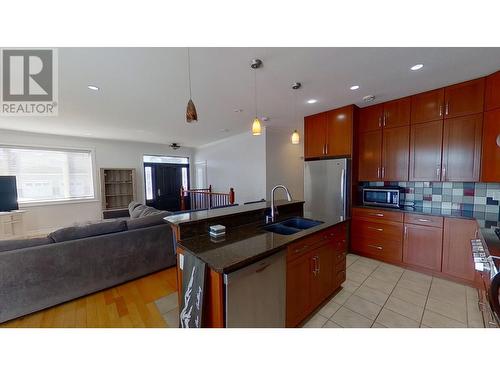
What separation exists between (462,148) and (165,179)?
7.55 metres

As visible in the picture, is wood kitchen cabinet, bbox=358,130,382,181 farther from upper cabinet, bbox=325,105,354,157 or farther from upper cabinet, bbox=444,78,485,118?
upper cabinet, bbox=444,78,485,118

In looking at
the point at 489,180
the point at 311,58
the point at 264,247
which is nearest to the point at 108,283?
the point at 264,247

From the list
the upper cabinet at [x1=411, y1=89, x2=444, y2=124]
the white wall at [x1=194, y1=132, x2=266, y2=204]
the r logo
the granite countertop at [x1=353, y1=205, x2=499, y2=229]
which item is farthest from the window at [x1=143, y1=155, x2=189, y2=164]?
Answer: the upper cabinet at [x1=411, y1=89, x2=444, y2=124]

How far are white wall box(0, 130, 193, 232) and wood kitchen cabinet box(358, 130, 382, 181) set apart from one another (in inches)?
250

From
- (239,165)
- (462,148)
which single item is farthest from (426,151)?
(239,165)

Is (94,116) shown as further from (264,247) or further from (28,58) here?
(264,247)

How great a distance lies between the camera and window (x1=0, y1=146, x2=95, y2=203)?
15.1 ft

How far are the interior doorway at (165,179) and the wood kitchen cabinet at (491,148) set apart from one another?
25.1ft

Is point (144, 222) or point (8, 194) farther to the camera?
point (8, 194)

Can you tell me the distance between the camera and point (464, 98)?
2.39 metres

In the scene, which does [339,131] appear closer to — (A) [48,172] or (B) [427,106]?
(B) [427,106]

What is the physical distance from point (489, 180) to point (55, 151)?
873cm

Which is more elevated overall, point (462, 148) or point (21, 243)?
point (462, 148)

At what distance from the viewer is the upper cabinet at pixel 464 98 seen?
2.30 m
